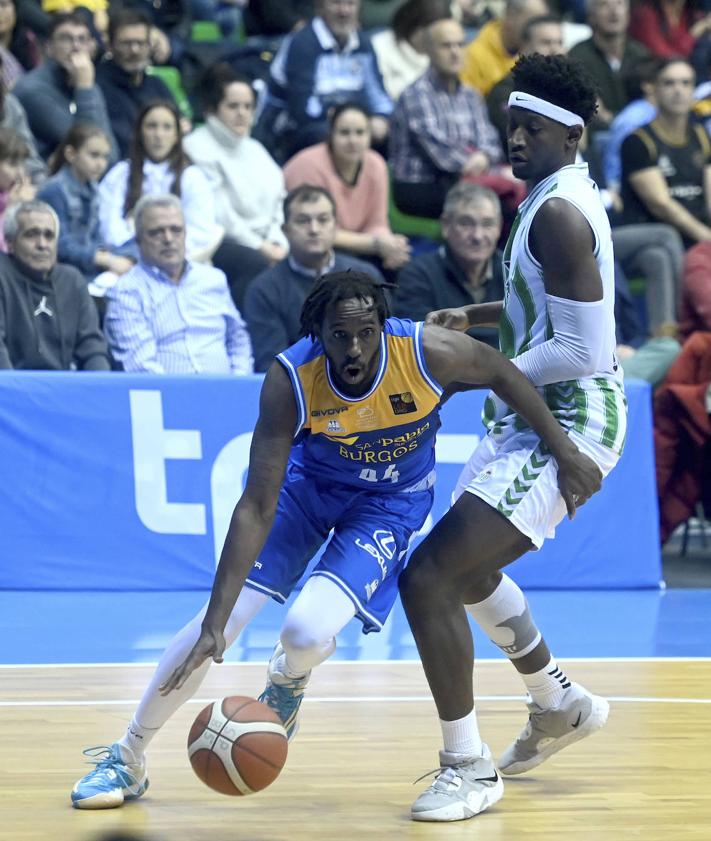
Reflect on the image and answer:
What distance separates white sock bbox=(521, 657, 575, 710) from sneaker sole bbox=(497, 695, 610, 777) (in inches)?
4.2

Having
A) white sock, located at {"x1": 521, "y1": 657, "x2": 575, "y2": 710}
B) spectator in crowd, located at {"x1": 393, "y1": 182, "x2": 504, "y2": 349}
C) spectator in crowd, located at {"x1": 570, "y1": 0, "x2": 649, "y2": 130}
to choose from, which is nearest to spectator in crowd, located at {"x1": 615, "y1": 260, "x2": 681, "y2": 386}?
spectator in crowd, located at {"x1": 393, "y1": 182, "x2": 504, "y2": 349}

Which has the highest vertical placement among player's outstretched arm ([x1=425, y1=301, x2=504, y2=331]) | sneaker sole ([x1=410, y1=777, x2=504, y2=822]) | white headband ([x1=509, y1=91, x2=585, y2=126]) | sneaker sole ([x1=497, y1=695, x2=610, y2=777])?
white headband ([x1=509, y1=91, x2=585, y2=126])

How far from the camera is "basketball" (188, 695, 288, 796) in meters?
4.24

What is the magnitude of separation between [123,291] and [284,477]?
15.3 ft

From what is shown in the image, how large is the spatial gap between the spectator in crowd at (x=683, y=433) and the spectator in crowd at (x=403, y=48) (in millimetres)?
3885

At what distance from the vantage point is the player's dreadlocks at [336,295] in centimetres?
443

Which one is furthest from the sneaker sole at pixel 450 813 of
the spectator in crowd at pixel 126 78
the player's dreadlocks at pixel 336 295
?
the spectator in crowd at pixel 126 78

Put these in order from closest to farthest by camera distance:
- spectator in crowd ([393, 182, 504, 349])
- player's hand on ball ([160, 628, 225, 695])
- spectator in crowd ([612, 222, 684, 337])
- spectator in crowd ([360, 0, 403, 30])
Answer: player's hand on ball ([160, 628, 225, 695]) → spectator in crowd ([393, 182, 504, 349]) → spectator in crowd ([612, 222, 684, 337]) → spectator in crowd ([360, 0, 403, 30])

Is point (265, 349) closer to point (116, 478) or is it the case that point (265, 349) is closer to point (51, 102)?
point (116, 478)

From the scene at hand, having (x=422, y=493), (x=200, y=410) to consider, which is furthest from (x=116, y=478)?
(x=422, y=493)

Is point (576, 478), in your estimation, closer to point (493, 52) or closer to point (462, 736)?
point (462, 736)

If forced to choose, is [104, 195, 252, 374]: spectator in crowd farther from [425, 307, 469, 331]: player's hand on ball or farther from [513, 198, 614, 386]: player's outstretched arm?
[513, 198, 614, 386]: player's outstretched arm

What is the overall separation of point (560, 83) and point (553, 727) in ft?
6.43

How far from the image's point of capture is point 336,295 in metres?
4.42
